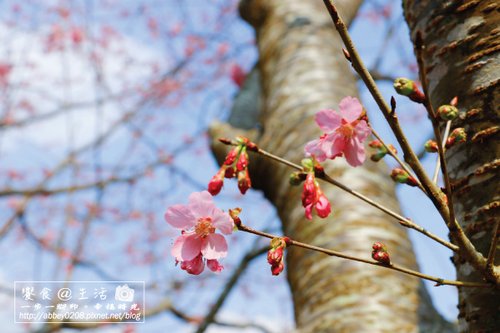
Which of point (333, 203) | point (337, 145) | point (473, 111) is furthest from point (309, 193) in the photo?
point (333, 203)

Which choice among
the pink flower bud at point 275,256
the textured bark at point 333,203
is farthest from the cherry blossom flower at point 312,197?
the textured bark at point 333,203

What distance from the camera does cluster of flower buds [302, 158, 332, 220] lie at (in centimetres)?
90

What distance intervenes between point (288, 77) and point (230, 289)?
166 cm

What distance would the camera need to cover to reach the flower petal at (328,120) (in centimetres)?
93

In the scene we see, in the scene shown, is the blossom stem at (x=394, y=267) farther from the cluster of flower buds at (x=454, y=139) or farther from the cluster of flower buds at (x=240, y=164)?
the cluster of flower buds at (x=454, y=139)

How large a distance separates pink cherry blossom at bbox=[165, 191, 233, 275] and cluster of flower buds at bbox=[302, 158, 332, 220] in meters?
0.17

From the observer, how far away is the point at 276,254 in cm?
82

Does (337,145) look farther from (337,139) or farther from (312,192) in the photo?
(312,192)

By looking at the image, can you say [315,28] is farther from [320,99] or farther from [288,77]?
[320,99]

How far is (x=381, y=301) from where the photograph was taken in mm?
1758

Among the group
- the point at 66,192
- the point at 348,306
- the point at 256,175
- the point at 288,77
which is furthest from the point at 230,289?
the point at 66,192

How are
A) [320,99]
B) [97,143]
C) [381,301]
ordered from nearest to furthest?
[381,301]
[320,99]
[97,143]

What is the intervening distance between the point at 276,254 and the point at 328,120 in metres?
0.29

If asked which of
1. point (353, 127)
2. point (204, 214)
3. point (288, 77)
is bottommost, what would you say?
point (204, 214)
